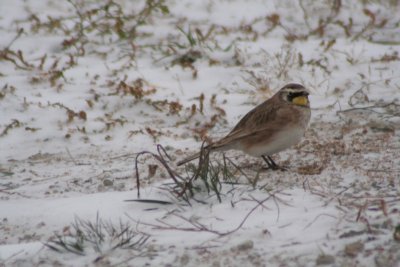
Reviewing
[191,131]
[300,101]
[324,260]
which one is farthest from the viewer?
[191,131]

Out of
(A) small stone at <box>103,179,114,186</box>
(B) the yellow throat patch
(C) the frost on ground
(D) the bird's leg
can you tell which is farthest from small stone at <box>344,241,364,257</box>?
(A) small stone at <box>103,179,114,186</box>

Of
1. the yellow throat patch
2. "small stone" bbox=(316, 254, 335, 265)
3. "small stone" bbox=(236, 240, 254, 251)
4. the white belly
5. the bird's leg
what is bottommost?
"small stone" bbox=(316, 254, 335, 265)

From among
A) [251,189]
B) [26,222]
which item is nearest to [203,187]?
[251,189]

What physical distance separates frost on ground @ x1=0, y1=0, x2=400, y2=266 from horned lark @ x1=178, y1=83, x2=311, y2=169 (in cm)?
17

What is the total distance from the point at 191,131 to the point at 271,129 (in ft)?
4.33

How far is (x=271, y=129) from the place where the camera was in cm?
513

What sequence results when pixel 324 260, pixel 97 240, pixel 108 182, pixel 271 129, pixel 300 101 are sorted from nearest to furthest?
1. pixel 324 260
2. pixel 97 240
3. pixel 108 182
4. pixel 271 129
5. pixel 300 101

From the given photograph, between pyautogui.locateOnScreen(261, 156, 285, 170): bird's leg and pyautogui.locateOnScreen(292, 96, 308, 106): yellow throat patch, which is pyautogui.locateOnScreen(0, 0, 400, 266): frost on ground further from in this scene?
pyautogui.locateOnScreen(292, 96, 308, 106): yellow throat patch

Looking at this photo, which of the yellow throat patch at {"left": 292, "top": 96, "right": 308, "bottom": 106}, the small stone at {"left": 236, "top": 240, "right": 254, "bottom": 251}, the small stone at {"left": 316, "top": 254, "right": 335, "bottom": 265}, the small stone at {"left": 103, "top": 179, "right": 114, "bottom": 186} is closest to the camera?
the small stone at {"left": 316, "top": 254, "right": 335, "bottom": 265}

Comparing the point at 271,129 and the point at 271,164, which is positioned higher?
the point at 271,129

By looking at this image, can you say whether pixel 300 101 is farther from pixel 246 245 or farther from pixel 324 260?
pixel 324 260

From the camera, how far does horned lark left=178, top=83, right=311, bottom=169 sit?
16.7ft

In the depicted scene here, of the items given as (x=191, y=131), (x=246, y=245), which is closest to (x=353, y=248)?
(x=246, y=245)

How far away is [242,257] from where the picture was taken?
3.56 m
